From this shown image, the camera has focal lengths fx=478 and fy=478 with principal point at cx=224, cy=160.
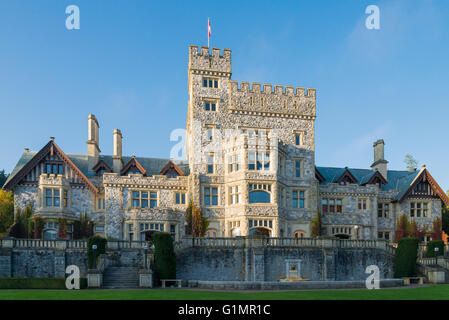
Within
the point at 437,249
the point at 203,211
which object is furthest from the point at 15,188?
the point at 437,249

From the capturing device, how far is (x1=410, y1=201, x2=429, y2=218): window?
4800 centimetres

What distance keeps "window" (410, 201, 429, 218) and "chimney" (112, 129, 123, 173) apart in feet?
95.6

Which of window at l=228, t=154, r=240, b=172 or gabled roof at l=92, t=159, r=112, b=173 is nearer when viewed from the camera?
window at l=228, t=154, r=240, b=172

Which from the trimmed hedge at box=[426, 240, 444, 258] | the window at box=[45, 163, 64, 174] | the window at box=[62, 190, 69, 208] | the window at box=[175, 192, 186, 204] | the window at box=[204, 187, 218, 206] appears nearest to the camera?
the trimmed hedge at box=[426, 240, 444, 258]

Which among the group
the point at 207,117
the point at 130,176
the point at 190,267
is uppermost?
the point at 207,117

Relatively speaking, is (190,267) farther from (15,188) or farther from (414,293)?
(15,188)

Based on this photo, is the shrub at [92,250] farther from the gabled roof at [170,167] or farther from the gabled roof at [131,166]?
the gabled roof at [170,167]

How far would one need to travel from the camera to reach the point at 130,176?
4178 centimetres

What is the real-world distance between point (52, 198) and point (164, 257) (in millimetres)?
16193

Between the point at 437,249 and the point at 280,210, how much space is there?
1246 cm

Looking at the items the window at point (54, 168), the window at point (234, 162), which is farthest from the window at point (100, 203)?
the window at point (234, 162)

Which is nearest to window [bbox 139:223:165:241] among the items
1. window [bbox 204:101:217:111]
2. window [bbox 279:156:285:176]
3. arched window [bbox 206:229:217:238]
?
arched window [bbox 206:229:217:238]

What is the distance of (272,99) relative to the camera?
143 feet

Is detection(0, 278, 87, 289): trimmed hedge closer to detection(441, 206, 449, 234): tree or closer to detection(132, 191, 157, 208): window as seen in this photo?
detection(132, 191, 157, 208): window
